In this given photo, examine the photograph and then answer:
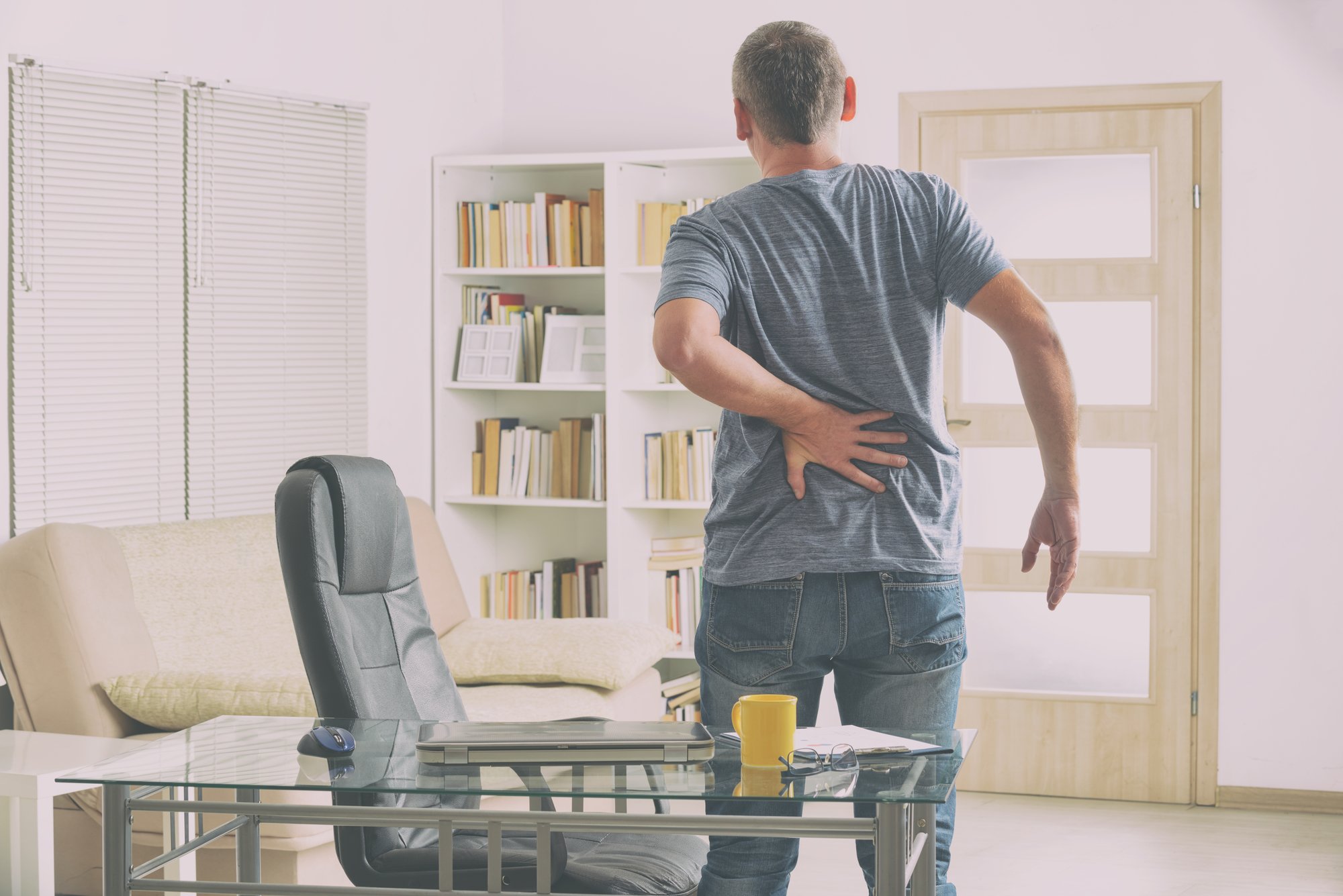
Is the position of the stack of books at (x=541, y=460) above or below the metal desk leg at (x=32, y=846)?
above

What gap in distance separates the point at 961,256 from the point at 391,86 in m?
3.25

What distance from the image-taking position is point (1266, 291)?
13.8 ft

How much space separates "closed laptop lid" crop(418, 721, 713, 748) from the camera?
1.58 metres

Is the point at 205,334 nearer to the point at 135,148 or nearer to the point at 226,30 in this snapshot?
the point at 135,148

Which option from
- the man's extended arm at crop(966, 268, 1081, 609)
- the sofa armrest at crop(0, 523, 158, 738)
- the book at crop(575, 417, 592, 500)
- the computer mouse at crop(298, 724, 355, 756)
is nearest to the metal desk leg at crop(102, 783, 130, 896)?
the computer mouse at crop(298, 724, 355, 756)

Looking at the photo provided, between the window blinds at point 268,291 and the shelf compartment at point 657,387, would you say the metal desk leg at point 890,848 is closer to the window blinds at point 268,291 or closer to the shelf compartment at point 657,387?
the window blinds at point 268,291

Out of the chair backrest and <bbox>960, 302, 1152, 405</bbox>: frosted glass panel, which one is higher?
<bbox>960, 302, 1152, 405</bbox>: frosted glass panel

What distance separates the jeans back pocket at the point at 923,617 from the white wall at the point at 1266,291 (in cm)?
290

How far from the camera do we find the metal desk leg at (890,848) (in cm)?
142

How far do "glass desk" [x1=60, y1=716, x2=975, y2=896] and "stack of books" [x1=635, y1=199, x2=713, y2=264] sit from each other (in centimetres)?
300

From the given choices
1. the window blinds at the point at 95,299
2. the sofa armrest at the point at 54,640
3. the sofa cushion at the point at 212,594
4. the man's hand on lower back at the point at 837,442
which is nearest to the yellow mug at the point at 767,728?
the man's hand on lower back at the point at 837,442

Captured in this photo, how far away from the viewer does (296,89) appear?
4180 mm

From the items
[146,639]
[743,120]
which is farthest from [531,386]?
[743,120]

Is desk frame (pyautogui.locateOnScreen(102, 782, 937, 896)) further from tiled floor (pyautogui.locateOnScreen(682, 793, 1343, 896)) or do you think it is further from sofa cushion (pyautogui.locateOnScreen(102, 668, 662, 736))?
tiled floor (pyautogui.locateOnScreen(682, 793, 1343, 896))
